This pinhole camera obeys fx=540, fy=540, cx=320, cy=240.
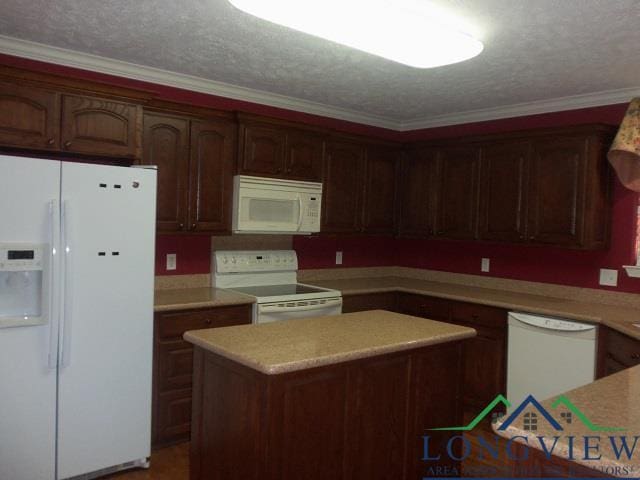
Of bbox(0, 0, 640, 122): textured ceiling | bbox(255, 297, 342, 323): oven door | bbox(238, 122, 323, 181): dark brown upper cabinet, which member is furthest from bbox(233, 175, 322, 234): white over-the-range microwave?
bbox(0, 0, 640, 122): textured ceiling

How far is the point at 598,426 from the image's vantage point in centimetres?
146

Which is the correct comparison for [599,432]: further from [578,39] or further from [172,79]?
[172,79]

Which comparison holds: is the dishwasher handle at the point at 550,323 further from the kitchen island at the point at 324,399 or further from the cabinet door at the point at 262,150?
the cabinet door at the point at 262,150

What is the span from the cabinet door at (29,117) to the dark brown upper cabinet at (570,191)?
3212 millimetres

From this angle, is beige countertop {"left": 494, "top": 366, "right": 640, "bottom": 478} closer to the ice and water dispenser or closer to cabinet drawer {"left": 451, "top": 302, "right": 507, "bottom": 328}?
cabinet drawer {"left": 451, "top": 302, "right": 507, "bottom": 328}

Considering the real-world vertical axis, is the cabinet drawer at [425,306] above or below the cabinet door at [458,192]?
below

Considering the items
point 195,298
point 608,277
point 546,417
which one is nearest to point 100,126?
point 195,298

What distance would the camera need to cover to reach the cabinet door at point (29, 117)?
281 centimetres

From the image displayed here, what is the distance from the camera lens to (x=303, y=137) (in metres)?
4.25

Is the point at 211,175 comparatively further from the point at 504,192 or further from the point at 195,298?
the point at 504,192

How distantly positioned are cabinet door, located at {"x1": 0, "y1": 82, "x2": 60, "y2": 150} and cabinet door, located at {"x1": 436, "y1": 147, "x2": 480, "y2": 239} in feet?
9.87

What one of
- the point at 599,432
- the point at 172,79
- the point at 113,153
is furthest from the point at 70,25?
the point at 599,432

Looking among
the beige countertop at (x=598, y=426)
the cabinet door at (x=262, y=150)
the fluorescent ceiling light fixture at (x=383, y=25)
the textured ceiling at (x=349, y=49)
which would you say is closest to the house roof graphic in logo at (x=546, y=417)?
the beige countertop at (x=598, y=426)

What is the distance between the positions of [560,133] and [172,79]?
9.06ft
